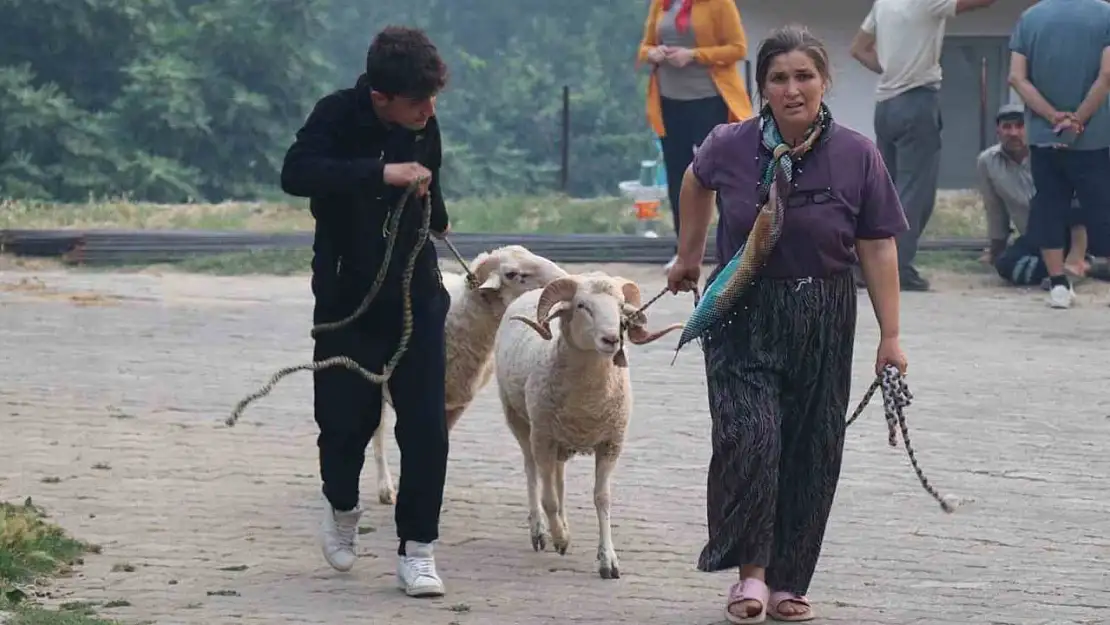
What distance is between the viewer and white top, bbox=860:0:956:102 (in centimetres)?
1360

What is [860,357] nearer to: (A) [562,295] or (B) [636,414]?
(B) [636,414]

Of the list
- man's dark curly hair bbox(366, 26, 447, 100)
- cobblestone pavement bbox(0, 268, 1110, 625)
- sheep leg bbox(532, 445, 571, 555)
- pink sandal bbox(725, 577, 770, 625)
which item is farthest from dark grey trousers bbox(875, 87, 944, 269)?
man's dark curly hair bbox(366, 26, 447, 100)

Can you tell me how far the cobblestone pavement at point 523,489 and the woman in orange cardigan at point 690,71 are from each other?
1.65m

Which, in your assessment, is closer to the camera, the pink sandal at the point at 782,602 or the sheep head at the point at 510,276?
the pink sandal at the point at 782,602

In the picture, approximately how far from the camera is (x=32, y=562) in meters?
6.87

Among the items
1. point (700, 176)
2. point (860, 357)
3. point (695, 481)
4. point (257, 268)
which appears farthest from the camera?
point (257, 268)

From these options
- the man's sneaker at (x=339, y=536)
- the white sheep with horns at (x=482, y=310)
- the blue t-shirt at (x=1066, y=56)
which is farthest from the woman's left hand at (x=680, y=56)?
the man's sneaker at (x=339, y=536)

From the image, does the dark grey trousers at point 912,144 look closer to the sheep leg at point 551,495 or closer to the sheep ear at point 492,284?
the sheep ear at point 492,284

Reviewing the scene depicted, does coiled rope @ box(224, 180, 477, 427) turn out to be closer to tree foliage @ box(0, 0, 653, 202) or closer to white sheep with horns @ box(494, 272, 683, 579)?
white sheep with horns @ box(494, 272, 683, 579)

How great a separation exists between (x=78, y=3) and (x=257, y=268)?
44.2 ft

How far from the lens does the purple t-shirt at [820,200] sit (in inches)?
240

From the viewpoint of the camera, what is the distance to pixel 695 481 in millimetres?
8562

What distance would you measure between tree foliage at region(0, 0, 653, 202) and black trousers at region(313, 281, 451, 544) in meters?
18.9

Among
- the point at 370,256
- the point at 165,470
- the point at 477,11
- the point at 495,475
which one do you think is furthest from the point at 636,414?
the point at 477,11
